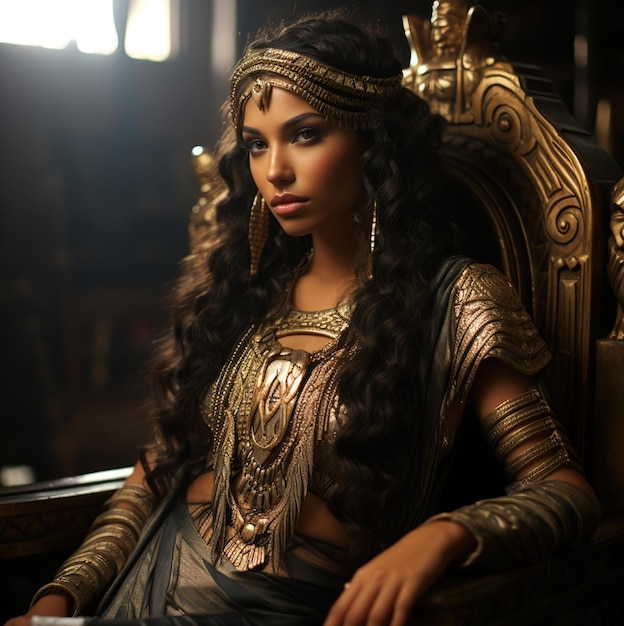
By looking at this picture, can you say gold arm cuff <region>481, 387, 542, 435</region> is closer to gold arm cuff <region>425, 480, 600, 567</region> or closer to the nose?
gold arm cuff <region>425, 480, 600, 567</region>

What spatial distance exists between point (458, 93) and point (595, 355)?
610mm

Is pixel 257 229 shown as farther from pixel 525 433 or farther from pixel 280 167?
pixel 525 433

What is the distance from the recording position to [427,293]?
5.05ft

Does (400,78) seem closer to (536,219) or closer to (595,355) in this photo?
(536,219)

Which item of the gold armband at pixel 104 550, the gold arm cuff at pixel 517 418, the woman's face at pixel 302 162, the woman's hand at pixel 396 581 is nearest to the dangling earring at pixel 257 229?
the woman's face at pixel 302 162

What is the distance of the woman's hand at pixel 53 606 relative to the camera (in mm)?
1531

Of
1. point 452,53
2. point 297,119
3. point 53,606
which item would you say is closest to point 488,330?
point 297,119

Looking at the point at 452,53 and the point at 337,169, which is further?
the point at 452,53

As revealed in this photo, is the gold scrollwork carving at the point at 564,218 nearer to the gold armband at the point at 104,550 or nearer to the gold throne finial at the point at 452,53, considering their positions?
the gold throne finial at the point at 452,53

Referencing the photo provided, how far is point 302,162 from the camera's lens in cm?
152

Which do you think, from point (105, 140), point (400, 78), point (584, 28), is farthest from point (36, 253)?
point (400, 78)

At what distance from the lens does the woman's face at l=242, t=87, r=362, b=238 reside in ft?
5.00

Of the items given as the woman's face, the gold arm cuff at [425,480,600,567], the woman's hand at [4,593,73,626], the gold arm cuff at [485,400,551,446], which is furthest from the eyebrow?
the woman's hand at [4,593,73,626]

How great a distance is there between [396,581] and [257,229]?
2.75 feet
